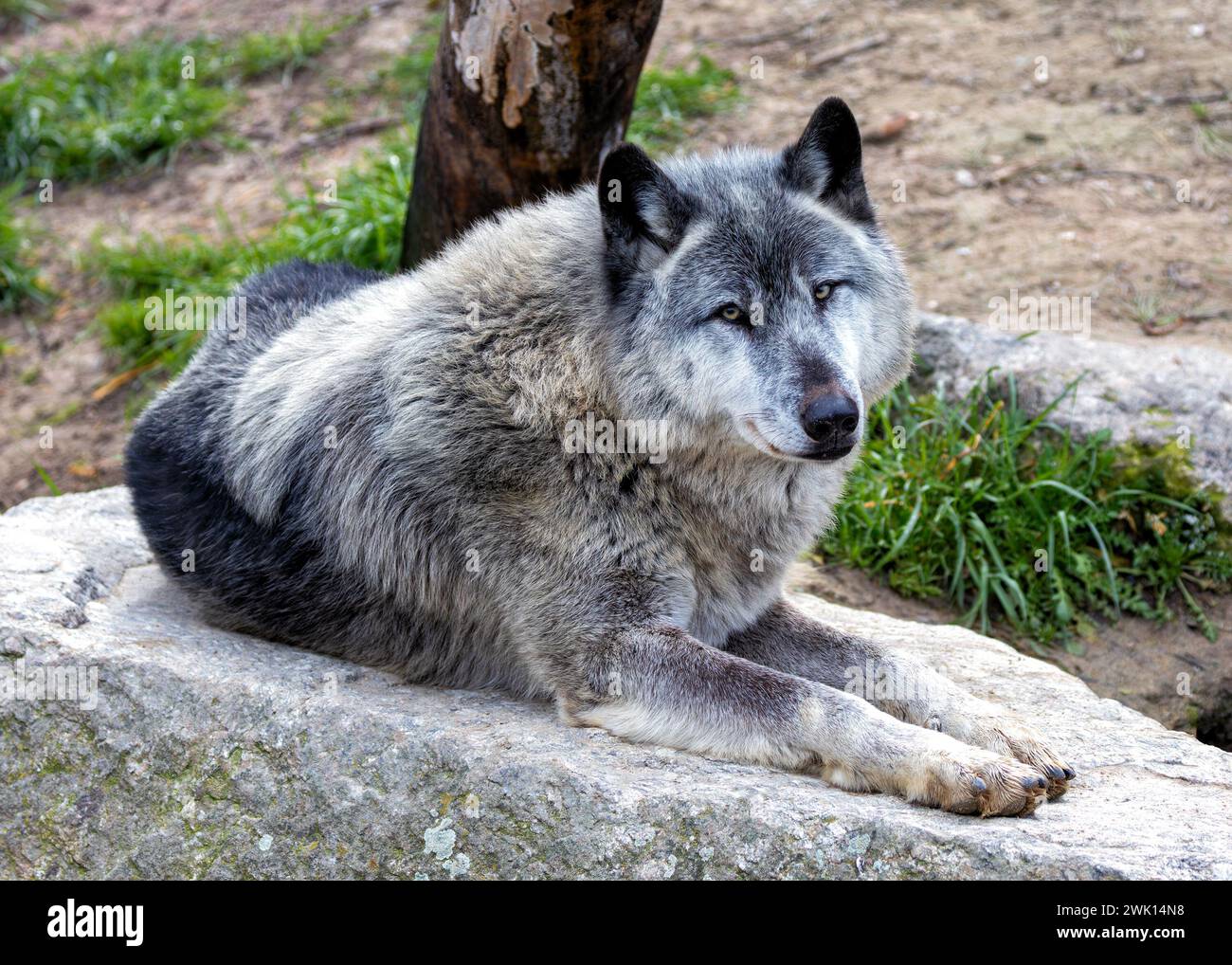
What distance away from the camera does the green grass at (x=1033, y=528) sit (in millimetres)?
5660

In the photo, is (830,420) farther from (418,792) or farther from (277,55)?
(277,55)

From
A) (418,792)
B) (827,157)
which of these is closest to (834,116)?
(827,157)

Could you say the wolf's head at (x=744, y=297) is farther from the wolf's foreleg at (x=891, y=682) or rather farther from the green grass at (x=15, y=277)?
the green grass at (x=15, y=277)

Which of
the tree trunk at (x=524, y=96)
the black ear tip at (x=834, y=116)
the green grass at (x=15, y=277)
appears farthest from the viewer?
the green grass at (x=15, y=277)

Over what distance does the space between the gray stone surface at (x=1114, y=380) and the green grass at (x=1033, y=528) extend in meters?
0.09

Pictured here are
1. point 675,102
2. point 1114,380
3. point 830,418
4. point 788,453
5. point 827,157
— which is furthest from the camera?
point 675,102

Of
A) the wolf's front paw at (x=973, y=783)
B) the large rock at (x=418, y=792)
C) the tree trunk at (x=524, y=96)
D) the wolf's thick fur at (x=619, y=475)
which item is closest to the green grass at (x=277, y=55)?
the tree trunk at (x=524, y=96)

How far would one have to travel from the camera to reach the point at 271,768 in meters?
3.71

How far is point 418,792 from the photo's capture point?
360 cm

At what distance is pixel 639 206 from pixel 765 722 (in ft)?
5.15

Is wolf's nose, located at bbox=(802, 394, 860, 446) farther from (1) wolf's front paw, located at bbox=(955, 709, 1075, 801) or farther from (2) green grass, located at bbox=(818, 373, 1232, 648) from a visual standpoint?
(2) green grass, located at bbox=(818, 373, 1232, 648)

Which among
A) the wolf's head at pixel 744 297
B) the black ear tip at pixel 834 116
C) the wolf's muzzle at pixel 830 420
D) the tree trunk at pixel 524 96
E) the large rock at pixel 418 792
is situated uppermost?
the tree trunk at pixel 524 96

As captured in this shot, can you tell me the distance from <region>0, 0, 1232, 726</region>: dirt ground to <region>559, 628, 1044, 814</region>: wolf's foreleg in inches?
87.1

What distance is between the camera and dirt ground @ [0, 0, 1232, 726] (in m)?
7.05
